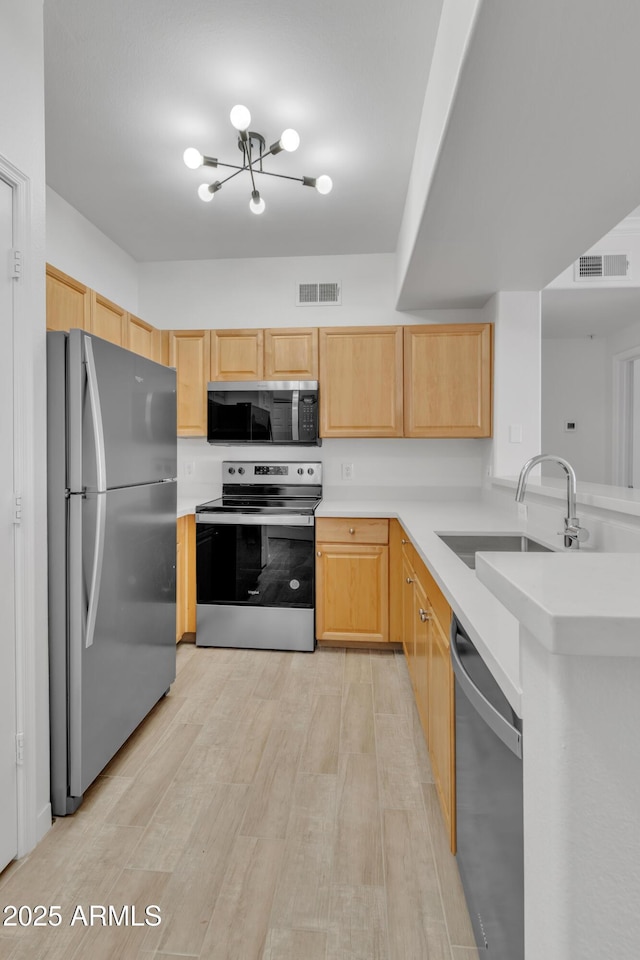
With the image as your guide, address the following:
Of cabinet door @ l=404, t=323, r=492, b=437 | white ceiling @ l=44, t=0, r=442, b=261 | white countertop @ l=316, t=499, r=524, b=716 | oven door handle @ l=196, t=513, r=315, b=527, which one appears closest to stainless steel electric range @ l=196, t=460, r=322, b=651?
oven door handle @ l=196, t=513, r=315, b=527

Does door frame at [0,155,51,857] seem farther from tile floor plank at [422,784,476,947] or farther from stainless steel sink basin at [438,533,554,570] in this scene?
stainless steel sink basin at [438,533,554,570]

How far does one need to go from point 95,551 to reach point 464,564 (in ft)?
4.07

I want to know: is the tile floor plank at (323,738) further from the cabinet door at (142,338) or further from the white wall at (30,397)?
the cabinet door at (142,338)

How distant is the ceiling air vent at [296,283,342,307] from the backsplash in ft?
3.29

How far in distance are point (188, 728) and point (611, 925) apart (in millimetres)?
2089

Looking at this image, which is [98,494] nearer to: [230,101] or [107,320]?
[107,320]

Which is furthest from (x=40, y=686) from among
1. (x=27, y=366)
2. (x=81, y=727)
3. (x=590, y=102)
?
(x=590, y=102)

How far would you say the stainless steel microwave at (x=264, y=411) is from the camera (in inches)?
134

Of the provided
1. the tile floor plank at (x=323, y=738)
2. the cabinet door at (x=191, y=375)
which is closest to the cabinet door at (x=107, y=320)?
the cabinet door at (x=191, y=375)

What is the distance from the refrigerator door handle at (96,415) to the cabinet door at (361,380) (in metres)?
1.88

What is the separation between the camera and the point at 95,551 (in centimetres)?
176

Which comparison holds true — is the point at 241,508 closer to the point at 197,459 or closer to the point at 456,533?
the point at 197,459

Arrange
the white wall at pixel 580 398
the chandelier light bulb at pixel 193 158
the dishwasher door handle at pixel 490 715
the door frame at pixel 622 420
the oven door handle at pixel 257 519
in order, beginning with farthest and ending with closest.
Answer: the white wall at pixel 580 398 < the door frame at pixel 622 420 < the oven door handle at pixel 257 519 < the chandelier light bulb at pixel 193 158 < the dishwasher door handle at pixel 490 715

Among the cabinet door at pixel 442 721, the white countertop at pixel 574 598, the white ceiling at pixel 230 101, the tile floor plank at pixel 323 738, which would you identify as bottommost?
the tile floor plank at pixel 323 738
